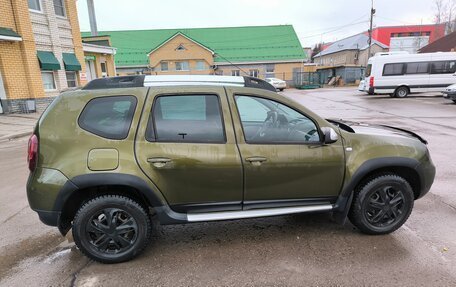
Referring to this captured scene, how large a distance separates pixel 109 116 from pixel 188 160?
86 cm

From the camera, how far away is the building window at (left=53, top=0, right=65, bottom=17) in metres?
15.8

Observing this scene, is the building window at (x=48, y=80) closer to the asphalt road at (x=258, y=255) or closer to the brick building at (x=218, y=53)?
the asphalt road at (x=258, y=255)

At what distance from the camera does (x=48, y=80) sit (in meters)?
15.7

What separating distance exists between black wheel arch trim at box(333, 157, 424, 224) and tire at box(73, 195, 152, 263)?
195 centimetres

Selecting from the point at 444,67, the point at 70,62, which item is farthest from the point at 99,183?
the point at 444,67

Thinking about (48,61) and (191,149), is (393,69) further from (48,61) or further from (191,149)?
(191,149)

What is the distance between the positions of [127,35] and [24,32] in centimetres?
3324

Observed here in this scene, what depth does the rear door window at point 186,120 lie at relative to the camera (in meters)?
2.95

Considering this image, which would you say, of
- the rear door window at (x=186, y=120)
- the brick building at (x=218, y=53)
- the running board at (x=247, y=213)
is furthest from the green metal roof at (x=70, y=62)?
the brick building at (x=218, y=53)

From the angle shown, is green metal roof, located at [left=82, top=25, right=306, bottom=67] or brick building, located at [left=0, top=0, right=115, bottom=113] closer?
brick building, located at [left=0, top=0, right=115, bottom=113]

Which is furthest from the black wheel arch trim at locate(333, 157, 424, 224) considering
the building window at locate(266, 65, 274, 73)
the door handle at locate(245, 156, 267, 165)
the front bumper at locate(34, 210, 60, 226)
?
the building window at locate(266, 65, 274, 73)

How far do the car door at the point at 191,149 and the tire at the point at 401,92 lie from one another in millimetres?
20651

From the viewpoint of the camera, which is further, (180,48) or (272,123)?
(180,48)

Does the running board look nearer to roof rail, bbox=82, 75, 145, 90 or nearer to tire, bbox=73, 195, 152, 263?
tire, bbox=73, 195, 152, 263
